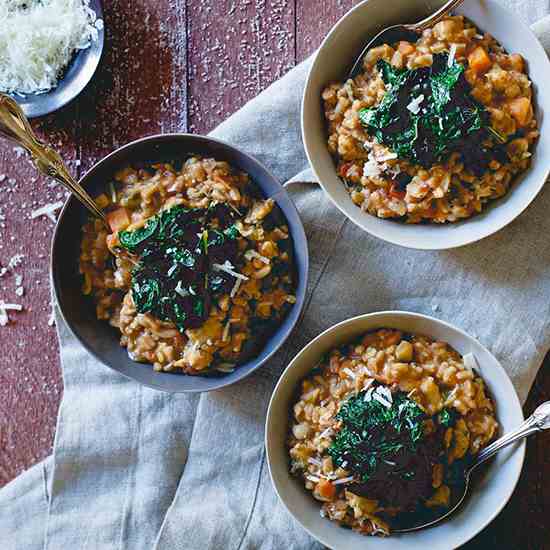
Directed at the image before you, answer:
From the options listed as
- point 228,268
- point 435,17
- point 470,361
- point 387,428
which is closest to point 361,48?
point 435,17

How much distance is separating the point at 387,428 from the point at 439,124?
114 cm

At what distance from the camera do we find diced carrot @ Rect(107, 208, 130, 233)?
3.30m

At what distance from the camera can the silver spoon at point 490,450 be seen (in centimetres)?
294

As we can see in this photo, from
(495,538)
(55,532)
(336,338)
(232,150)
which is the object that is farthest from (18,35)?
(495,538)

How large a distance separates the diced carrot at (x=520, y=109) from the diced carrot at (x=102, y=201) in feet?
5.34

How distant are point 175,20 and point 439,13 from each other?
1.23 m

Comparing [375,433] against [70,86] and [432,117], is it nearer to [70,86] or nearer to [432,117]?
[432,117]

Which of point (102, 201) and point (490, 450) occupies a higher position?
point (102, 201)

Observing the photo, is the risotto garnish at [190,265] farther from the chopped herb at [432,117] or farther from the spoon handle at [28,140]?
the chopped herb at [432,117]

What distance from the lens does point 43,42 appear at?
3580 mm

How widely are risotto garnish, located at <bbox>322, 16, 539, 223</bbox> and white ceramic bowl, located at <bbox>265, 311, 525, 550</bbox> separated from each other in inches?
17.5

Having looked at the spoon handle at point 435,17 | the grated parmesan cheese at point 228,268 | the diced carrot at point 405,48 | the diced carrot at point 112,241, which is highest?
the spoon handle at point 435,17

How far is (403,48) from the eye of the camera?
320cm

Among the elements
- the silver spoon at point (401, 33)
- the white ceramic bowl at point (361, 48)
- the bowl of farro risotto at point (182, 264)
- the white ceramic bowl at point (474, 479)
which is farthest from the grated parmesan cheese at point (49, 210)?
the silver spoon at point (401, 33)
